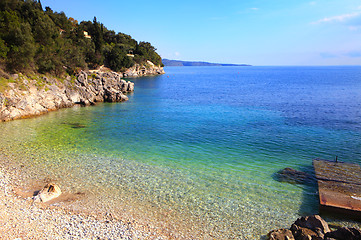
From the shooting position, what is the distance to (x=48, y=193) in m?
15.0

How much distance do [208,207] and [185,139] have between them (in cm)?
1394

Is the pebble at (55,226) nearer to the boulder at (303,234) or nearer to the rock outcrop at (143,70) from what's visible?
the boulder at (303,234)

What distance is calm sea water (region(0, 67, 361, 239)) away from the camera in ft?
47.4

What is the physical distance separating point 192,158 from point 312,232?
40.2 ft

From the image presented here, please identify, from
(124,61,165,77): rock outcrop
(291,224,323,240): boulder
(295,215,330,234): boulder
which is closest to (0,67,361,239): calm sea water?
(295,215,330,234): boulder

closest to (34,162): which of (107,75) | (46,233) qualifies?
(46,233)

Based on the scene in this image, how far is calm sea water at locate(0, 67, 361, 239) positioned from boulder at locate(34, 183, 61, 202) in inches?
46.5

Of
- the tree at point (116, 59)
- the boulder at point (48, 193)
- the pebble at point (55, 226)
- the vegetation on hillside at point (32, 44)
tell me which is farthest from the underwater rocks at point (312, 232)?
the tree at point (116, 59)

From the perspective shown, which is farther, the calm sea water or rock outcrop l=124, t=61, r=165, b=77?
rock outcrop l=124, t=61, r=165, b=77

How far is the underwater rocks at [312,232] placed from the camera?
Result: 1068cm

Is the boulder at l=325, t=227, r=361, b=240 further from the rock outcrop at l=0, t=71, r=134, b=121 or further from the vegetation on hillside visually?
the vegetation on hillside

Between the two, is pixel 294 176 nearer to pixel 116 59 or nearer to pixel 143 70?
pixel 116 59

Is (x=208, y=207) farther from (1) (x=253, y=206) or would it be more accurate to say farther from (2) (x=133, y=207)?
(2) (x=133, y=207)

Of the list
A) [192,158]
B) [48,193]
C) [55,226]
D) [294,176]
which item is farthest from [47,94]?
[294,176]
